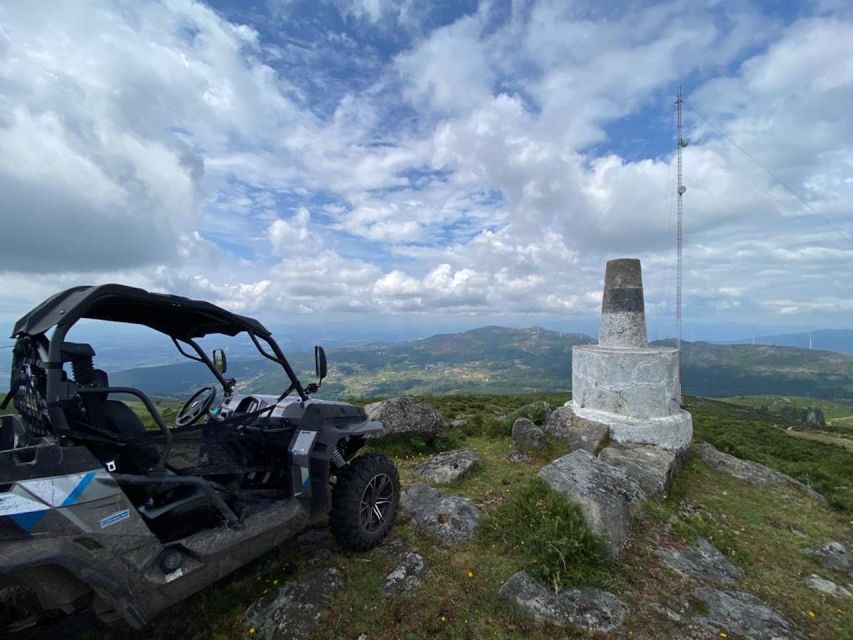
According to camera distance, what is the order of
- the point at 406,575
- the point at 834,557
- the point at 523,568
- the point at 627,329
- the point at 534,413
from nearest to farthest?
the point at 406,575, the point at 523,568, the point at 834,557, the point at 627,329, the point at 534,413

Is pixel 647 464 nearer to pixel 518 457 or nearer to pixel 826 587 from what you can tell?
pixel 518 457

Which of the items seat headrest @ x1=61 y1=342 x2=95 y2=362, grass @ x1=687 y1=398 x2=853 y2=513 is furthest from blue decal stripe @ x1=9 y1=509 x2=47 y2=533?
grass @ x1=687 y1=398 x2=853 y2=513

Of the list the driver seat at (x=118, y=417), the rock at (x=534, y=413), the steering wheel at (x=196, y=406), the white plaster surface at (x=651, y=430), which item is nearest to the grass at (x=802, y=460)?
the white plaster surface at (x=651, y=430)

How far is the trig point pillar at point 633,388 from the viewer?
10602 mm

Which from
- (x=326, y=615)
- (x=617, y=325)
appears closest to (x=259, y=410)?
(x=326, y=615)

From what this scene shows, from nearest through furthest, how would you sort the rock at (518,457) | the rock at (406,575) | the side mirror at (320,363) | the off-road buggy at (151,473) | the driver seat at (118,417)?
the off-road buggy at (151,473), the driver seat at (118,417), the rock at (406,575), the side mirror at (320,363), the rock at (518,457)

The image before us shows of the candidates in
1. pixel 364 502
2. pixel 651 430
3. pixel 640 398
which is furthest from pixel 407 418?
pixel 651 430

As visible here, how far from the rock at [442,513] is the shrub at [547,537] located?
28 cm

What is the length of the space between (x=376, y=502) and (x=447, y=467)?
9.66 feet

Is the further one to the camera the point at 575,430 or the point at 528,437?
the point at 575,430

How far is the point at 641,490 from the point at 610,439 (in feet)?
11.9

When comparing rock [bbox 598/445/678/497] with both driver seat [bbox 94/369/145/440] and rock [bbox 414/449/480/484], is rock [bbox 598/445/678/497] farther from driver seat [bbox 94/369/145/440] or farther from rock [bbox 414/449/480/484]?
driver seat [bbox 94/369/145/440]

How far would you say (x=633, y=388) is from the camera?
10805 mm

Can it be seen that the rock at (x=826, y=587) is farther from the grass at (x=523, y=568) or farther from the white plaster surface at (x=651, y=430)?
the white plaster surface at (x=651, y=430)
